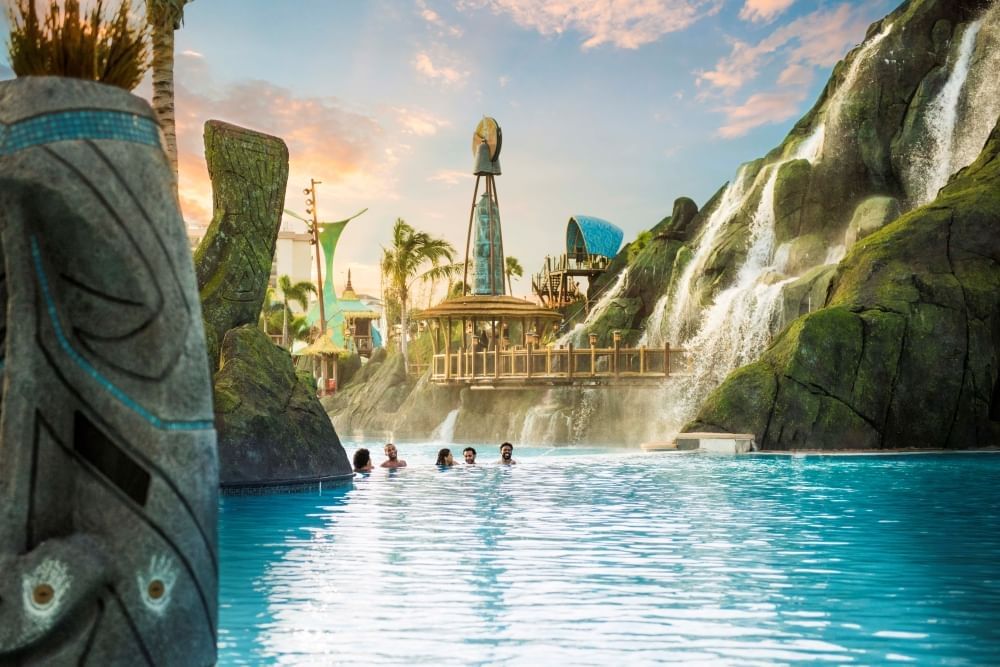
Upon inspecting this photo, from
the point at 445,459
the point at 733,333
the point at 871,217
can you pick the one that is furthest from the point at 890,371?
the point at 445,459

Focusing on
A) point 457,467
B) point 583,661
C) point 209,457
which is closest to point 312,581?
point 583,661

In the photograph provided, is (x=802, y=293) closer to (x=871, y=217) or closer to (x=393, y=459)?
(x=871, y=217)

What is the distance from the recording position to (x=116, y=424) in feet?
9.05

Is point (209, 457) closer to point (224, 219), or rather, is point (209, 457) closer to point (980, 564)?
point (980, 564)

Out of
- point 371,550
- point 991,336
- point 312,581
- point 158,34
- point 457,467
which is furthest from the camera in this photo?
point 991,336

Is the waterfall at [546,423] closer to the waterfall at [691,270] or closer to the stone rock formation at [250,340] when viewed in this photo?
the waterfall at [691,270]

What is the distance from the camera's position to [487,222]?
4288cm

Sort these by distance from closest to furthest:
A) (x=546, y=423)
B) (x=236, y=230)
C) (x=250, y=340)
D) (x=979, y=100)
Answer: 1. (x=250, y=340)
2. (x=236, y=230)
3. (x=979, y=100)
4. (x=546, y=423)

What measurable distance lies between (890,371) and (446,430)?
753 inches

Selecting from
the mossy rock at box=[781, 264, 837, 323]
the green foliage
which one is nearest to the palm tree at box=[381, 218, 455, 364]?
the green foliage

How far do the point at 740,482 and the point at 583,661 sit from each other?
11.0 metres

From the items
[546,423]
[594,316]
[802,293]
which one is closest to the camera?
[802,293]

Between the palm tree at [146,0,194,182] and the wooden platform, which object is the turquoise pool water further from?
the wooden platform

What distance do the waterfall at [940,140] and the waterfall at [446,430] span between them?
17.6 meters
